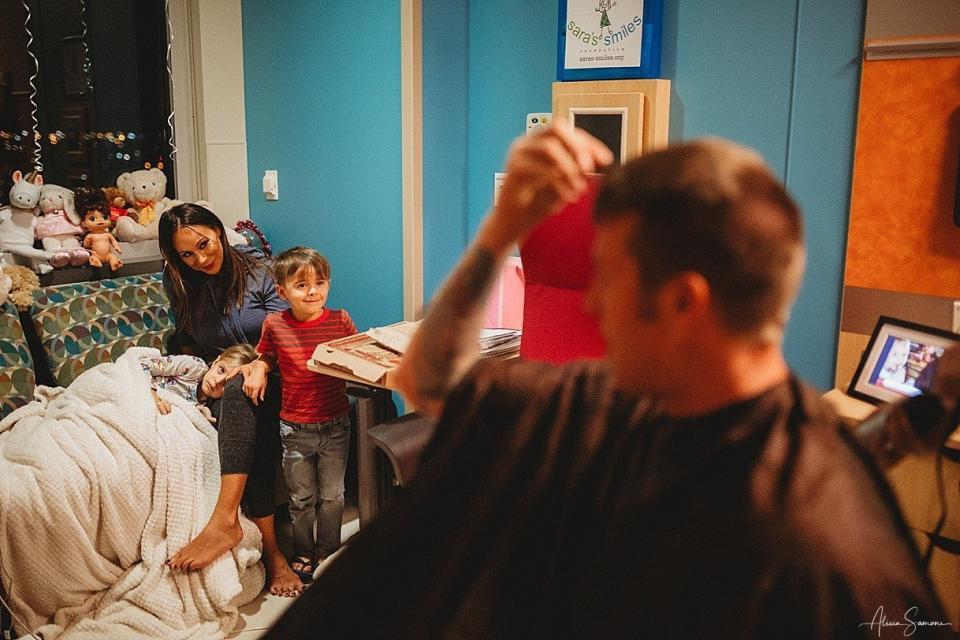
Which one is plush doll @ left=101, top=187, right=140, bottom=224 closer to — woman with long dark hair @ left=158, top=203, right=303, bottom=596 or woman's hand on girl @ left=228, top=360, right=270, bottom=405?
woman with long dark hair @ left=158, top=203, right=303, bottom=596

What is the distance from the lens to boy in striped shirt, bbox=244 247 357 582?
8.55 ft

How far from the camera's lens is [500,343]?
2.60 metres

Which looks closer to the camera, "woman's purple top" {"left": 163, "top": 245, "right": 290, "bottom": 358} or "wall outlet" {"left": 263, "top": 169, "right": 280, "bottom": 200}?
"woman's purple top" {"left": 163, "top": 245, "right": 290, "bottom": 358}

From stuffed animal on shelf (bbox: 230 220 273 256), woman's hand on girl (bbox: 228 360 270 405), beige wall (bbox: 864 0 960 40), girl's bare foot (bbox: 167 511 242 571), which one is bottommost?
girl's bare foot (bbox: 167 511 242 571)

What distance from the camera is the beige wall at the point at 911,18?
223 cm

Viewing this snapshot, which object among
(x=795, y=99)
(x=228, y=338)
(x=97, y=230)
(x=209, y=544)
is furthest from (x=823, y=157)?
(x=97, y=230)

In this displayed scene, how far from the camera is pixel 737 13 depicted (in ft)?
8.63

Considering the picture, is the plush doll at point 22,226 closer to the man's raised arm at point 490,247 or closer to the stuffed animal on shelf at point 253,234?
the stuffed animal on shelf at point 253,234

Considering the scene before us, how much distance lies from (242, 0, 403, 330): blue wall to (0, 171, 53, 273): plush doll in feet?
3.11

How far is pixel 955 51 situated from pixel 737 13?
0.65 metres

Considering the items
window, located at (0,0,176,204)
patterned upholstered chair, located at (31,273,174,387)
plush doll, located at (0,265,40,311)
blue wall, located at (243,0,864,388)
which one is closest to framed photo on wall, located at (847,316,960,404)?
blue wall, located at (243,0,864,388)

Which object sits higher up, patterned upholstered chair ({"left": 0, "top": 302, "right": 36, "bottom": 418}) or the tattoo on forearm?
the tattoo on forearm

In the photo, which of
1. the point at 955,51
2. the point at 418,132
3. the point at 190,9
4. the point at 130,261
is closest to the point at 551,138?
the point at 955,51

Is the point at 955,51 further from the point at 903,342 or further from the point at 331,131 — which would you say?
the point at 331,131
